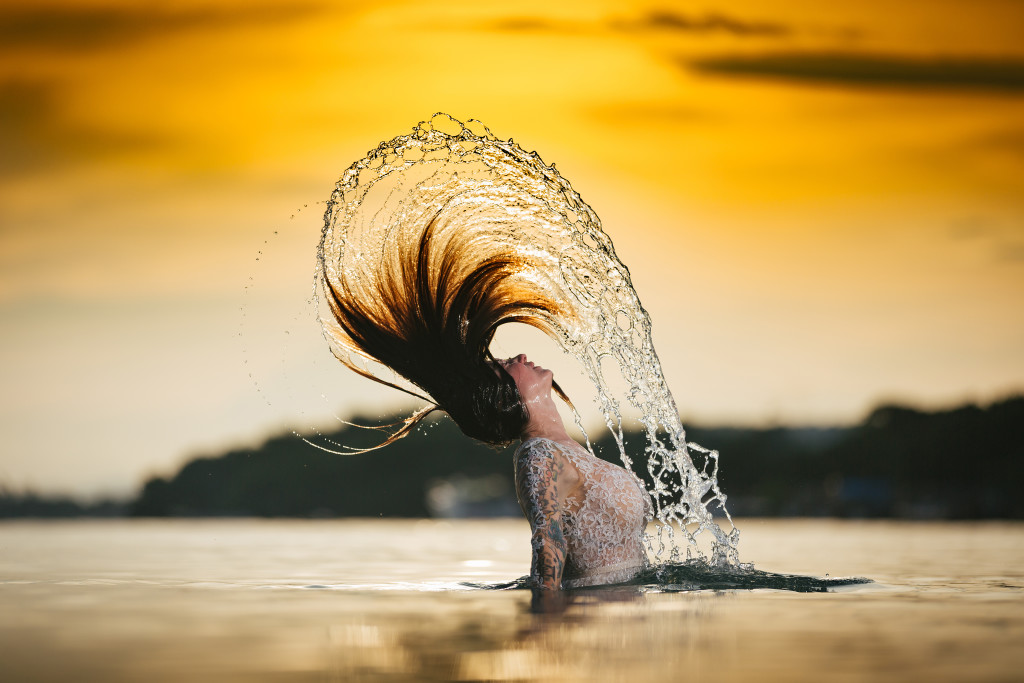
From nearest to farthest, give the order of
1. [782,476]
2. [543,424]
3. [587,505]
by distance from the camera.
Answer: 1. [587,505]
2. [543,424]
3. [782,476]

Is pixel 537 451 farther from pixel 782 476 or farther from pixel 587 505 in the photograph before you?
pixel 782 476

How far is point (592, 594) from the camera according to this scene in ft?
27.2

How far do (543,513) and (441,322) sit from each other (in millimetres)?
1752

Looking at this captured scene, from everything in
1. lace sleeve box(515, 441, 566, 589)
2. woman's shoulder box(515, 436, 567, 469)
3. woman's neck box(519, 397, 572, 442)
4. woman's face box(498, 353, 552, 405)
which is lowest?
lace sleeve box(515, 441, 566, 589)

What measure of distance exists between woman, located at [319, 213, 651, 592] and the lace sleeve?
0.05ft

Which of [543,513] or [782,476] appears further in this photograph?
[782,476]

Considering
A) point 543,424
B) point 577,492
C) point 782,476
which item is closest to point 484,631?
point 577,492

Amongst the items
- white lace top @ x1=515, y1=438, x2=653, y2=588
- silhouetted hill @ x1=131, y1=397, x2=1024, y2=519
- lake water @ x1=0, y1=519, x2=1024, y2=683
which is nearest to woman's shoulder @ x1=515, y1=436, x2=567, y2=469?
white lace top @ x1=515, y1=438, x2=653, y2=588

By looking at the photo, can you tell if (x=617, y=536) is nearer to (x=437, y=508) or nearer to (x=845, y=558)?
(x=845, y=558)

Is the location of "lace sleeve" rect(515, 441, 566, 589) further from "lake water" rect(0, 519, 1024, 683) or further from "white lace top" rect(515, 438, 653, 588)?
"lake water" rect(0, 519, 1024, 683)

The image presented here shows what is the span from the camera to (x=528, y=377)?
8.94 m

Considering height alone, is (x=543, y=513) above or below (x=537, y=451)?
below

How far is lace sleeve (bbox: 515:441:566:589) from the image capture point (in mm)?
Result: 8086

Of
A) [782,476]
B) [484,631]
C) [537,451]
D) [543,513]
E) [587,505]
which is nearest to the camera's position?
[484,631]
